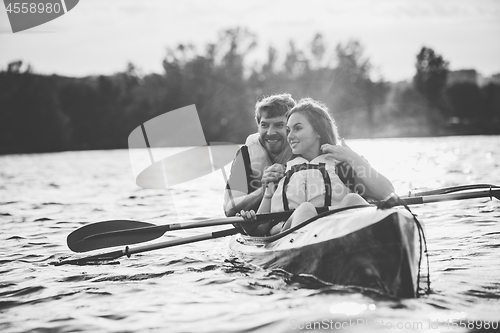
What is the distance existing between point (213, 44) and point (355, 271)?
4645 centimetres

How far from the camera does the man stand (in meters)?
5.07

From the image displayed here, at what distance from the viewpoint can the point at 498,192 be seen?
5.07 meters

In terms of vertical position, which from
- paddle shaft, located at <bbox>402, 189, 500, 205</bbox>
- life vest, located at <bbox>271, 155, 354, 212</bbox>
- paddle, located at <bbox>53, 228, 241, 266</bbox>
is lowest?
paddle, located at <bbox>53, 228, 241, 266</bbox>

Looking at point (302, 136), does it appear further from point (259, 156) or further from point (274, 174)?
point (259, 156)

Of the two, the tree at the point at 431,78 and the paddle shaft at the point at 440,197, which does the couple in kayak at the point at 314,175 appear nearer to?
the paddle shaft at the point at 440,197

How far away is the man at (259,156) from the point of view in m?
5.07

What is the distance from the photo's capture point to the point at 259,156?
5207mm

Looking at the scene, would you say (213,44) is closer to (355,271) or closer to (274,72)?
(274,72)

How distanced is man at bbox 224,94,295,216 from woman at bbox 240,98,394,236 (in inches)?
15.5

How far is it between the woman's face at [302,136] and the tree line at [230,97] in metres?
36.9

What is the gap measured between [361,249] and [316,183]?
0.84m

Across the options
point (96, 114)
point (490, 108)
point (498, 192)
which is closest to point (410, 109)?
point (490, 108)

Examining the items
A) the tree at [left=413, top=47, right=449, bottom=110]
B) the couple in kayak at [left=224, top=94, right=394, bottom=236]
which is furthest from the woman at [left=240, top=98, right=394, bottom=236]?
the tree at [left=413, top=47, right=449, bottom=110]

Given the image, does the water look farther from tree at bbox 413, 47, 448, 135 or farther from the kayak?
tree at bbox 413, 47, 448, 135
